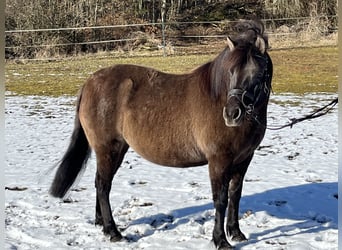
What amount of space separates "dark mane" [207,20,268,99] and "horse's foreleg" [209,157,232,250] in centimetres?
52

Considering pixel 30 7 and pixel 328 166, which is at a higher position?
pixel 30 7

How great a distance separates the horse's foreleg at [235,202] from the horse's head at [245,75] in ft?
2.03

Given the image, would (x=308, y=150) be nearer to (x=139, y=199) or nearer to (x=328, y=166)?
(x=328, y=166)

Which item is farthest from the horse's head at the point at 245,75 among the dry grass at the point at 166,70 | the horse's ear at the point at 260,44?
the dry grass at the point at 166,70

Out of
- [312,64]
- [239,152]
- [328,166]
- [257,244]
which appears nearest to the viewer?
[239,152]

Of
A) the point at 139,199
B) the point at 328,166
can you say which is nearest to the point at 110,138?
the point at 139,199

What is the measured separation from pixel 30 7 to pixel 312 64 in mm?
11911

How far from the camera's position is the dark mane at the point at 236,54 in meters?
2.89

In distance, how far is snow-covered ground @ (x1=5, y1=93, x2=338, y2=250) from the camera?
3.47m

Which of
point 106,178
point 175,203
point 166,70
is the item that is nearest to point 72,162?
point 106,178

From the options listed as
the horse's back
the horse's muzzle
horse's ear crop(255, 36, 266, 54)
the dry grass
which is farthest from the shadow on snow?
the dry grass

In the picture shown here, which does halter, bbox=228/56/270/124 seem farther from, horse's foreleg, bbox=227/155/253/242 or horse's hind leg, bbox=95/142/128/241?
horse's hind leg, bbox=95/142/128/241

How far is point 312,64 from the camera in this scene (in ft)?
47.3

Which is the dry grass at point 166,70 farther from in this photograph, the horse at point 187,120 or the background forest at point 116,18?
the horse at point 187,120
